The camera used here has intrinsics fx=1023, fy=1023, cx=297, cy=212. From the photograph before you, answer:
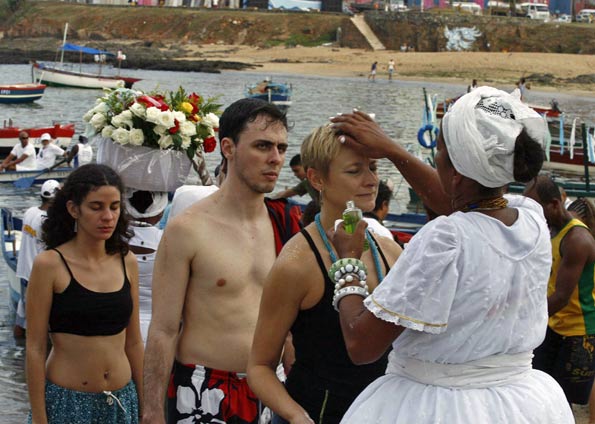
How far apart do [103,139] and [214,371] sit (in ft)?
9.11

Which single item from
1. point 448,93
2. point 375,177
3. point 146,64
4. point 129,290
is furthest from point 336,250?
point 146,64

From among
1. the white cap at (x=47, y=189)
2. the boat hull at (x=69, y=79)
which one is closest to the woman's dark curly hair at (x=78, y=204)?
the white cap at (x=47, y=189)

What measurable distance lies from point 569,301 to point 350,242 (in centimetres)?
365

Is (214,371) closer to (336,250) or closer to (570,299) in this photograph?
(336,250)

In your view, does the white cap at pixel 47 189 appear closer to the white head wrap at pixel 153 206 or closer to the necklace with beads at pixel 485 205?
the white head wrap at pixel 153 206

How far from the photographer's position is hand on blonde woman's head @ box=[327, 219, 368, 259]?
10.5 feet

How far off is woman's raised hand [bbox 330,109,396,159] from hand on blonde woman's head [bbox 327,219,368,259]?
0.37 meters

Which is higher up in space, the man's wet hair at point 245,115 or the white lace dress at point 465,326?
the man's wet hair at point 245,115

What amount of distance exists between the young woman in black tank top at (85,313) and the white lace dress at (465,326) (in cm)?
200

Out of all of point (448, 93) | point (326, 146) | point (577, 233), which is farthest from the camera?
point (448, 93)

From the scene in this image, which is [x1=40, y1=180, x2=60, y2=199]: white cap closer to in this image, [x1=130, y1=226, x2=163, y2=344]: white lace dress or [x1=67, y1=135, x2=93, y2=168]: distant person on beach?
[x1=130, y1=226, x2=163, y2=344]: white lace dress

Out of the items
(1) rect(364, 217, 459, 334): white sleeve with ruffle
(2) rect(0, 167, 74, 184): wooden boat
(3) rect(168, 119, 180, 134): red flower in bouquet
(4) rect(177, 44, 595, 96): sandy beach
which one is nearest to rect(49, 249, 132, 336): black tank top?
(3) rect(168, 119, 180, 134): red flower in bouquet

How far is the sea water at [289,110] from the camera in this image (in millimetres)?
11203

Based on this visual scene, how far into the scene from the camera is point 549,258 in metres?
3.06
